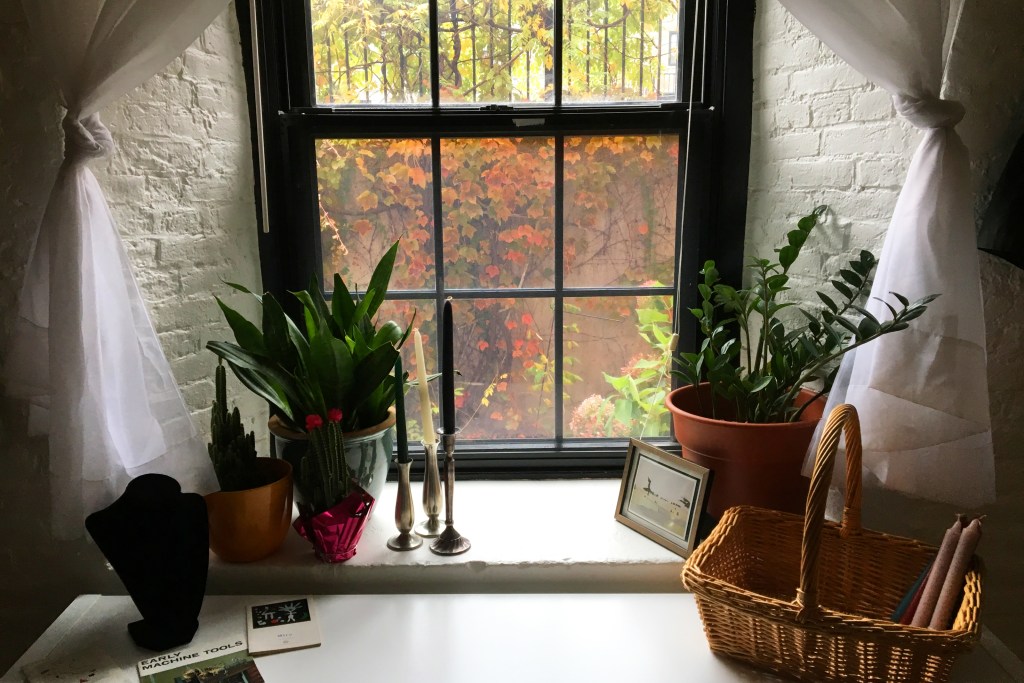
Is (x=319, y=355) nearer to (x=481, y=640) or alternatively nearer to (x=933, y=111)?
(x=481, y=640)

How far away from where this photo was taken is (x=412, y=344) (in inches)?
69.7

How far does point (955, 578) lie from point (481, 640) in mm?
719

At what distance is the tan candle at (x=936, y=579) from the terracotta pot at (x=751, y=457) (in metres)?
0.34

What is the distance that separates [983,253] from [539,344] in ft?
2.98

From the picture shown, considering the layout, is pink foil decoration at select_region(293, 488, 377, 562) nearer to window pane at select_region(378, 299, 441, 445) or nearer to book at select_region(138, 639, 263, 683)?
book at select_region(138, 639, 263, 683)

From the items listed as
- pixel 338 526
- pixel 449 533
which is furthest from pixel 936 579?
pixel 338 526

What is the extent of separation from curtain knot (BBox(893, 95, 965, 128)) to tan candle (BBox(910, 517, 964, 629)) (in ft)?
2.05

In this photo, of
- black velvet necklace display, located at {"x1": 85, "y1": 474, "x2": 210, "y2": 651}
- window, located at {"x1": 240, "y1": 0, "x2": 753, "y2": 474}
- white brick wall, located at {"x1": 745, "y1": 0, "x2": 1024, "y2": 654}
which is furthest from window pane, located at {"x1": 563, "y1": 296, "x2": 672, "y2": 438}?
black velvet necklace display, located at {"x1": 85, "y1": 474, "x2": 210, "y2": 651}

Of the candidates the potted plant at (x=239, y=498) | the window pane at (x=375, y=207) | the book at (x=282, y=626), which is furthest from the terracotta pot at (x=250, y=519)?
the window pane at (x=375, y=207)

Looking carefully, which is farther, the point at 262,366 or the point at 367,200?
the point at 367,200

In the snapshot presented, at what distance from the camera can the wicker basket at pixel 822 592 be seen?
988 mm

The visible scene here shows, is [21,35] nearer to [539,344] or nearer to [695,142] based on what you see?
[539,344]

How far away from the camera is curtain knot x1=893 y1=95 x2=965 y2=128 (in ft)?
3.84

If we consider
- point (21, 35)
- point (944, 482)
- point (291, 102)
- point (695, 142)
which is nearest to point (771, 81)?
point (695, 142)
